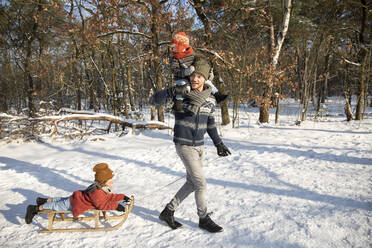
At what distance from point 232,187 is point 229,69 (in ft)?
19.4

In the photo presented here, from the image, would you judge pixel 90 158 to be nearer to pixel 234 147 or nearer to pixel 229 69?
pixel 234 147

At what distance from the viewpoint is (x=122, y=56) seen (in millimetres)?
16875

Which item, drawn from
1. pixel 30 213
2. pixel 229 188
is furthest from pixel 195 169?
pixel 30 213

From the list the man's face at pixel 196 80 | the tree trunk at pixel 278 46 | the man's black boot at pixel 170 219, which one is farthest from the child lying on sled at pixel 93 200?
the tree trunk at pixel 278 46

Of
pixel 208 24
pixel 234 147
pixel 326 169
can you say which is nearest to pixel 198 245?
pixel 326 169

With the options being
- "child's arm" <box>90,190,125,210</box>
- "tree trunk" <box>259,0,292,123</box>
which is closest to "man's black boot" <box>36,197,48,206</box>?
"child's arm" <box>90,190,125,210</box>

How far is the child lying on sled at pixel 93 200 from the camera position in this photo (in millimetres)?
2654

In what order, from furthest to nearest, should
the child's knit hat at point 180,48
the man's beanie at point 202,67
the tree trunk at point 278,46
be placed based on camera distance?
1. the tree trunk at point 278,46
2. the child's knit hat at point 180,48
3. the man's beanie at point 202,67

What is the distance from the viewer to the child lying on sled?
265 centimetres

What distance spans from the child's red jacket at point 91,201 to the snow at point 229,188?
0.30 meters

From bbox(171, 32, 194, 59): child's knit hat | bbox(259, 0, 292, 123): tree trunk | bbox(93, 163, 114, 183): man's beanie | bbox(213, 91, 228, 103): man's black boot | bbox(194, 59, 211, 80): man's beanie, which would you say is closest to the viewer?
bbox(194, 59, 211, 80): man's beanie

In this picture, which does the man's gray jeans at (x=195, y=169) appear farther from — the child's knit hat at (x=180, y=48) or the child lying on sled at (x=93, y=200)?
the child's knit hat at (x=180, y=48)

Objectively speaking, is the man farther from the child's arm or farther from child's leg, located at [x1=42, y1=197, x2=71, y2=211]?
child's leg, located at [x1=42, y1=197, x2=71, y2=211]

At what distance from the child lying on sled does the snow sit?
0.95ft
